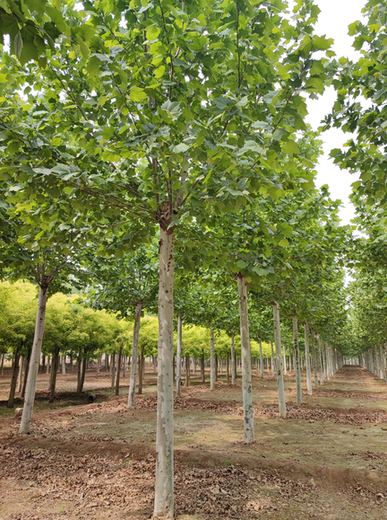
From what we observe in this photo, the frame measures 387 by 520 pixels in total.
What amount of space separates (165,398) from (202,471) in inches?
106

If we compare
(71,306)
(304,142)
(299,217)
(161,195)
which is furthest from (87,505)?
(71,306)

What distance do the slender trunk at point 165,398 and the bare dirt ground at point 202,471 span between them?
15.9 inches

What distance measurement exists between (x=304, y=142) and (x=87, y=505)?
9050mm

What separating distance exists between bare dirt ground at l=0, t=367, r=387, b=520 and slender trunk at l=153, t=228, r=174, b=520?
40cm

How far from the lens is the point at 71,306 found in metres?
18.0

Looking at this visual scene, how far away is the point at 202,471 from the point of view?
20.2 feet

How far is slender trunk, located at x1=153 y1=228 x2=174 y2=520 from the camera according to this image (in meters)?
4.28

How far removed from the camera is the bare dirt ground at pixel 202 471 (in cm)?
492

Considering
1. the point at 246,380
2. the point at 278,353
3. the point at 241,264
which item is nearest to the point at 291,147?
the point at 241,264

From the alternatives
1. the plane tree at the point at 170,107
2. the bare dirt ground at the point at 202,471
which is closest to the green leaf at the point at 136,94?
the plane tree at the point at 170,107

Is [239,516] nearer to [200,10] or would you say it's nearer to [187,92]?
[187,92]

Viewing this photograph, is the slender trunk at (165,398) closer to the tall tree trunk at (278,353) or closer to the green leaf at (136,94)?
the green leaf at (136,94)

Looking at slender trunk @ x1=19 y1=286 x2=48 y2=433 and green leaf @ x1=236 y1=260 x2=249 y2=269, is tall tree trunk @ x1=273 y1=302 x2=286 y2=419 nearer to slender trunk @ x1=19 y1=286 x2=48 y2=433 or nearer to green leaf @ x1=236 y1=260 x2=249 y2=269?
slender trunk @ x1=19 y1=286 x2=48 y2=433

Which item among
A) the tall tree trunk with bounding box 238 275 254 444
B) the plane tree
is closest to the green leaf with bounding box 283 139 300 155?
the plane tree
